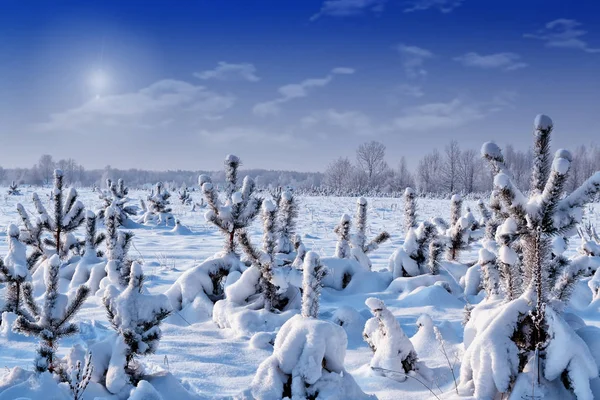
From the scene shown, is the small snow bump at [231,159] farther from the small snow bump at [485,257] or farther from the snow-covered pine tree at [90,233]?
the small snow bump at [485,257]

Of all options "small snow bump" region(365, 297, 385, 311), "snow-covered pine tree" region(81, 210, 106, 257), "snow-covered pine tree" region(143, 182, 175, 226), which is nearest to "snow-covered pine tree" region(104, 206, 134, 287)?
"snow-covered pine tree" region(81, 210, 106, 257)

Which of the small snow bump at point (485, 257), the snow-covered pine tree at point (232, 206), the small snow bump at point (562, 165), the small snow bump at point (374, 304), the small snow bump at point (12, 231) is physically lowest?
the small snow bump at point (374, 304)

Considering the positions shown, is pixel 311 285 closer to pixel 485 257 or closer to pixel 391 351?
pixel 391 351

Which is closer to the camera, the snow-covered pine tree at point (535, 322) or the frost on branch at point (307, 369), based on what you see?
the snow-covered pine tree at point (535, 322)

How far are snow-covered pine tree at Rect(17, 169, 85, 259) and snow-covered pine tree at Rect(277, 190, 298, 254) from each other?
3.87m

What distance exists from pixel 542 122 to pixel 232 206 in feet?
14.3

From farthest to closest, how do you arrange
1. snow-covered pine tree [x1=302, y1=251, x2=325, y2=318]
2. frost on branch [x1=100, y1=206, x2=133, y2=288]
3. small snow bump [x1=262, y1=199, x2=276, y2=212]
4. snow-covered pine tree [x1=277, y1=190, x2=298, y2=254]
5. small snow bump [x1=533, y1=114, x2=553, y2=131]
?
snow-covered pine tree [x1=277, y1=190, x2=298, y2=254]
frost on branch [x1=100, y1=206, x2=133, y2=288]
small snow bump [x1=262, y1=199, x2=276, y2=212]
snow-covered pine tree [x1=302, y1=251, x2=325, y2=318]
small snow bump [x1=533, y1=114, x2=553, y2=131]

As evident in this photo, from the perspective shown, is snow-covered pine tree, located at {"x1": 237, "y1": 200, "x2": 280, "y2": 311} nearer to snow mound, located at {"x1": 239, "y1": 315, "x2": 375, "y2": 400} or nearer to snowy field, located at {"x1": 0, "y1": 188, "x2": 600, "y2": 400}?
snowy field, located at {"x1": 0, "y1": 188, "x2": 600, "y2": 400}

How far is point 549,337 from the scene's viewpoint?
286 centimetres

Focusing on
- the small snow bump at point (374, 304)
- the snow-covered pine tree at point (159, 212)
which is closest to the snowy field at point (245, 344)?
the small snow bump at point (374, 304)

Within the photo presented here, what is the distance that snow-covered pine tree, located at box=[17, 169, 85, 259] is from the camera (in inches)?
309

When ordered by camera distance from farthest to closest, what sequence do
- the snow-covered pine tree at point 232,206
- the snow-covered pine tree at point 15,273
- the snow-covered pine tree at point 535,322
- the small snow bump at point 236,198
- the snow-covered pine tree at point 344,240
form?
the snow-covered pine tree at point 344,240 < the snow-covered pine tree at point 232,206 < the small snow bump at point 236,198 < the snow-covered pine tree at point 15,273 < the snow-covered pine tree at point 535,322

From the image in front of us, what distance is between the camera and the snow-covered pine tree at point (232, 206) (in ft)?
20.8

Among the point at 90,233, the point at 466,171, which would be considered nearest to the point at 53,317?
the point at 90,233
